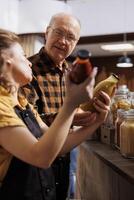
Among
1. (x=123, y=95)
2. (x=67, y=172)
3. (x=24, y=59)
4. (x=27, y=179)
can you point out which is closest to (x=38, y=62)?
(x=123, y=95)

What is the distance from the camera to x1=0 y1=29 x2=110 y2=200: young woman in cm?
89

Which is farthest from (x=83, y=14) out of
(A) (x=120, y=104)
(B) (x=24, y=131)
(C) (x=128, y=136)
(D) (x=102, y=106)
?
(B) (x=24, y=131)

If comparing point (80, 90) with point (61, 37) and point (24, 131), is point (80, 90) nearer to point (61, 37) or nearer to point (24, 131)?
point (24, 131)

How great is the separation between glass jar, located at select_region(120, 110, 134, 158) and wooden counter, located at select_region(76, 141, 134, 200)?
31 mm

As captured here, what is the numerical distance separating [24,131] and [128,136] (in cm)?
45

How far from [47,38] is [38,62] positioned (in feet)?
0.51

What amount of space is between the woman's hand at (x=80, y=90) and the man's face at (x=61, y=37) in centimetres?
95

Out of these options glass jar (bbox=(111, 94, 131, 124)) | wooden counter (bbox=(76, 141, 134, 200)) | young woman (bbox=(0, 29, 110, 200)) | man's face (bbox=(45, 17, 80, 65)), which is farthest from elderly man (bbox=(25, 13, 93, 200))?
young woman (bbox=(0, 29, 110, 200))

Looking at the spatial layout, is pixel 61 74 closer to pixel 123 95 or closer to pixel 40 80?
pixel 40 80

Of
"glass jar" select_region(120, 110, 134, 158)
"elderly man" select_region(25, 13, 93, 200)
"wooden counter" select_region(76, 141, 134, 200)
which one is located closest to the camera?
"wooden counter" select_region(76, 141, 134, 200)

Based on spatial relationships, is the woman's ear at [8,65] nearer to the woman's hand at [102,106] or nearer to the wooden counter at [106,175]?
the woman's hand at [102,106]

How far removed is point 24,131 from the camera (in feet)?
3.05

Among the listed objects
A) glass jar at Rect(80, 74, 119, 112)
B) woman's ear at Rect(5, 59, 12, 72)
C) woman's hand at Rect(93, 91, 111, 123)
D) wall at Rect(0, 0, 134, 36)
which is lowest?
woman's hand at Rect(93, 91, 111, 123)

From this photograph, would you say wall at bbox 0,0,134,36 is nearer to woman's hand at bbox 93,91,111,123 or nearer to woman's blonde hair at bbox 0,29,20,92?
woman's blonde hair at bbox 0,29,20,92
